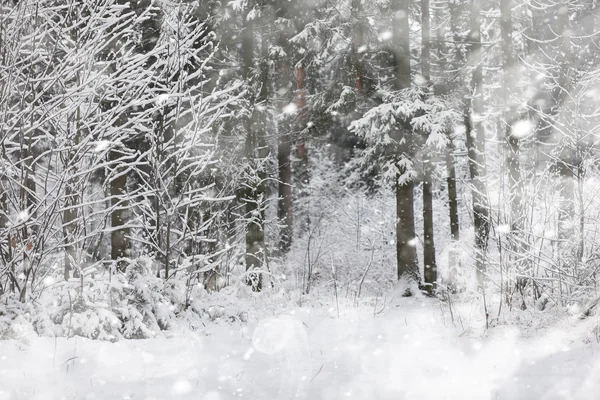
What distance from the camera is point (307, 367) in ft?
14.6

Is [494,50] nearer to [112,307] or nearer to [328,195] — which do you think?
[328,195]

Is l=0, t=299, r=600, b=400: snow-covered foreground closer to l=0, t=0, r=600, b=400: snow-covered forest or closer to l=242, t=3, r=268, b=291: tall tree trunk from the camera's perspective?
l=0, t=0, r=600, b=400: snow-covered forest

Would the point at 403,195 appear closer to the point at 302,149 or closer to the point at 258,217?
the point at 258,217

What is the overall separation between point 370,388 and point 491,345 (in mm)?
2052

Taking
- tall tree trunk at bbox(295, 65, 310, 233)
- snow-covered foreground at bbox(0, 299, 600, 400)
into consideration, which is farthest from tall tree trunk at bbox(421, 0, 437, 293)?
snow-covered foreground at bbox(0, 299, 600, 400)

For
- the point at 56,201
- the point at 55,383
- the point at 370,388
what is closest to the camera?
the point at 55,383

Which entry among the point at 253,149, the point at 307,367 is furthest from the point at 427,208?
the point at 307,367

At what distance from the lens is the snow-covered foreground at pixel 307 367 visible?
3.64 m

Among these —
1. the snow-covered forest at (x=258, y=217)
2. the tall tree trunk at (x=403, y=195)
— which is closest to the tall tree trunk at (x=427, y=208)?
the snow-covered forest at (x=258, y=217)

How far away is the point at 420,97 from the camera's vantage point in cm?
1263

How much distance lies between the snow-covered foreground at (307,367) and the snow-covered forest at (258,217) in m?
0.03

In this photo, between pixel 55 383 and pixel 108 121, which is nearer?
pixel 55 383

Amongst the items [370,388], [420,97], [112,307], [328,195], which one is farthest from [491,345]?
[328,195]

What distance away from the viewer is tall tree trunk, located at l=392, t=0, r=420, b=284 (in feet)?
41.5
